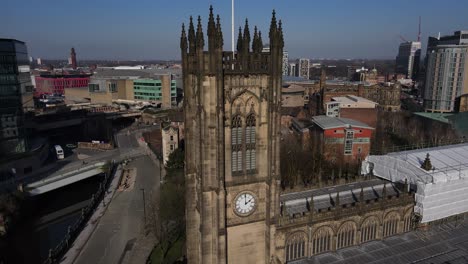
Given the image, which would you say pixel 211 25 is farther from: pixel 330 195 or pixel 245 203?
pixel 330 195

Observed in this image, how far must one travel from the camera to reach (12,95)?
7981 centimetres

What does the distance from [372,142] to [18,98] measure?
8504cm

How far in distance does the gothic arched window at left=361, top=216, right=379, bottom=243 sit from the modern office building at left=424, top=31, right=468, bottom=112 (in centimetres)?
12442

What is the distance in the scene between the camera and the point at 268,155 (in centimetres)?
2916

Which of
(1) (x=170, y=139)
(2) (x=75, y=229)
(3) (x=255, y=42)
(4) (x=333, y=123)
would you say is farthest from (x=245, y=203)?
(1) (x=170, y=139)

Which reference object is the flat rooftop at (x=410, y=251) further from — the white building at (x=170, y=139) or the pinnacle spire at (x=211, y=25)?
the white building at (x=170, y=139)

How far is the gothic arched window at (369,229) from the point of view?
33.7m

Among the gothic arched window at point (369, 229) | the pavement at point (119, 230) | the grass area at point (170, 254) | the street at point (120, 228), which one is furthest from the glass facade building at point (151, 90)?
the gothic arched window at point (369, 229)

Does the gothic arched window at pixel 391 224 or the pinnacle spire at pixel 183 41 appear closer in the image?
the pinnacle spire at pixel 183 41

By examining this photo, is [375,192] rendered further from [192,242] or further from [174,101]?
[174,101]

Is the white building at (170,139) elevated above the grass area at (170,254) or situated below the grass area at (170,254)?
above

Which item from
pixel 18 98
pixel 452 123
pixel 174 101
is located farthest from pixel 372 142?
pixel 174 101

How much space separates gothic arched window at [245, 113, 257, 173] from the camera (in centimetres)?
2853

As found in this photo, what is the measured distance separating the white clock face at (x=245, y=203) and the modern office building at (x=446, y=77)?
134 m
